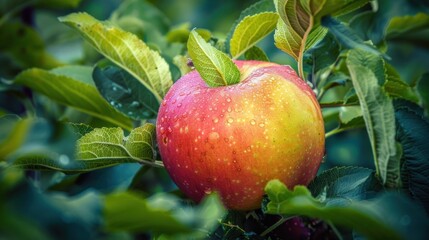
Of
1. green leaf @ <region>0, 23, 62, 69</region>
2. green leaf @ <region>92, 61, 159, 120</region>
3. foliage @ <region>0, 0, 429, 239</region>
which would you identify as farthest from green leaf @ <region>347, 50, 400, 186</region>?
green leaf @ <region>0, 23, 62, 69</region>

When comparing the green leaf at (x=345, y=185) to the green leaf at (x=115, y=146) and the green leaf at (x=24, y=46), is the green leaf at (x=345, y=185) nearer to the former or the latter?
the green leaf at (x=115, y=146)

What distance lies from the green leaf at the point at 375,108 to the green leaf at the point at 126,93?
0.37m

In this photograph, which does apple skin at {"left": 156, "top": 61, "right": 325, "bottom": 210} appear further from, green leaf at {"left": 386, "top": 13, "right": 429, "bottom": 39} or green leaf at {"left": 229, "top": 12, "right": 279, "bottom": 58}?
green leaf at {"left": 386, "top": 13, "right": 429, "bottom": 39}

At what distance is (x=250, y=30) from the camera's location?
2.86 ft

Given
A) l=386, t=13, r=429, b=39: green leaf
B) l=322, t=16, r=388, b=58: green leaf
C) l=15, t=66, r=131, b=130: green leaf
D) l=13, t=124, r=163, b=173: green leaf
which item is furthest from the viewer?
l=386, t=13, r=429, b=39: green leaf

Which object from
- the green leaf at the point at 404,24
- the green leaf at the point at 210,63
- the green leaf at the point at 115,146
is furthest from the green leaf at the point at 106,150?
the green leaf at the point at 404,24

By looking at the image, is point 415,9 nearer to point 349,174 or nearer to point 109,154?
point 349,174

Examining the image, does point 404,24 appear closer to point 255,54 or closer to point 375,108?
point 255,54

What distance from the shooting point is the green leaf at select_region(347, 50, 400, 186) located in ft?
2.19

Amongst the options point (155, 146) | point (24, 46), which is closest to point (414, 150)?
point (155, 146)

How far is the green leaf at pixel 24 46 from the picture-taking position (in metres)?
1.34

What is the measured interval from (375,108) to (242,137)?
5.8 inches

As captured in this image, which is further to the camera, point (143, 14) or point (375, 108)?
point (143, 14)

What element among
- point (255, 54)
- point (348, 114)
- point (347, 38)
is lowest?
point (348, 114)
